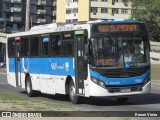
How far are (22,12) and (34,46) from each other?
131 meters

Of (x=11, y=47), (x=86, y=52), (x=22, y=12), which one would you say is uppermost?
(x=86, y=52)

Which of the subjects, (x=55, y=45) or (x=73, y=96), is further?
(x=55, y=45)

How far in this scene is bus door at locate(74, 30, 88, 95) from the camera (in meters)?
18.5

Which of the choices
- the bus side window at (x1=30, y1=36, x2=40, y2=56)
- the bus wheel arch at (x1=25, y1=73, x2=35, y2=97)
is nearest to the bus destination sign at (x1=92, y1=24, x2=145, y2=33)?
the bus side window at (x1=30, y1=36, x2=40, y2=56)

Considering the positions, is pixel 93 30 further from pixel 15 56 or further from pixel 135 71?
pixel 15 56

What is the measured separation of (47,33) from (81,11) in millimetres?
105458

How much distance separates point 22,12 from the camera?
15188 centimetres

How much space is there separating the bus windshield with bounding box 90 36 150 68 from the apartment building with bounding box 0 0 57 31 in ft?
421

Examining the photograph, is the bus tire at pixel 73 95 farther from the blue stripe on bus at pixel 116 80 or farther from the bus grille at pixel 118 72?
the bus grille at pixel 118 72

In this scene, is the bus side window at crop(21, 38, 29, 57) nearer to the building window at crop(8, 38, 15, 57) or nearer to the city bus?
the building window at crop(8, 38, 15, 57)

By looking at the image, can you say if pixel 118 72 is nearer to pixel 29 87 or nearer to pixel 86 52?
pixel 86 52

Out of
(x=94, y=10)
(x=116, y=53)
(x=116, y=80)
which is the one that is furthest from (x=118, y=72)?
(x=94, y=10)

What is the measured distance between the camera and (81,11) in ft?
415

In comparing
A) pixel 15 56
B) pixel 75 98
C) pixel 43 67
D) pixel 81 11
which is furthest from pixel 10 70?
pixel 81 11
